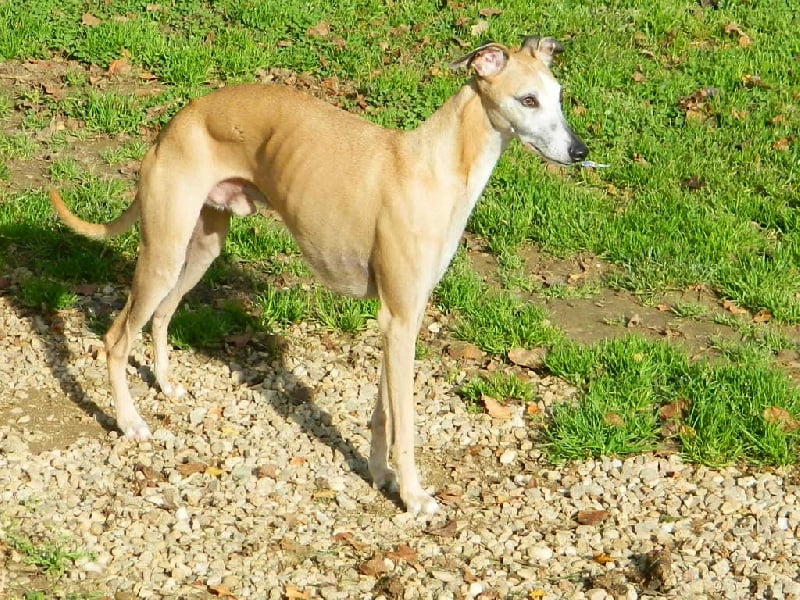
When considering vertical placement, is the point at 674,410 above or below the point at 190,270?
above

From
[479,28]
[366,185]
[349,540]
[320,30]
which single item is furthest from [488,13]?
[349,540]

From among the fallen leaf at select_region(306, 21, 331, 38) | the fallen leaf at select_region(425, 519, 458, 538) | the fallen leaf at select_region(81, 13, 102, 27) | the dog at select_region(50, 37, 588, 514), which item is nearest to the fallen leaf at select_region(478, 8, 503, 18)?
the fallen leaf at select_region(306, 21, 331, 38)

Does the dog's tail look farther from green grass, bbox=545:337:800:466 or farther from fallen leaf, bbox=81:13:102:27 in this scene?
fallen leaf, bbox=81:13:102:27

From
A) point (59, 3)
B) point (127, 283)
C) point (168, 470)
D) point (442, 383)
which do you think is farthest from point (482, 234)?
point (59, 3)

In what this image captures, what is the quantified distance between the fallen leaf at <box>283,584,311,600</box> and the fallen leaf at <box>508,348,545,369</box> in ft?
7.54

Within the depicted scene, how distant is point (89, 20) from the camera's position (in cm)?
1030

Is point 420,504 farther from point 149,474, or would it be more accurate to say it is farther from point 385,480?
point 149,474

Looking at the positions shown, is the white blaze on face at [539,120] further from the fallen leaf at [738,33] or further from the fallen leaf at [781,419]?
the fallen leaf at [738,33]

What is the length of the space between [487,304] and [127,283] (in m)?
2.19

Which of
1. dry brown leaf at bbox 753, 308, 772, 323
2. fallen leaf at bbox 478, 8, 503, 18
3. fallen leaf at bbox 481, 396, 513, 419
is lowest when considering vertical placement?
fallen leaf at bbox 481, 396, 513, 419

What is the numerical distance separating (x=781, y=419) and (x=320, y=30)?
18.8 ft

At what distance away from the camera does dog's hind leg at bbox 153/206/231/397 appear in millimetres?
6500

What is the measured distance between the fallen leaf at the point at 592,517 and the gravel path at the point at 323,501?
0.02m

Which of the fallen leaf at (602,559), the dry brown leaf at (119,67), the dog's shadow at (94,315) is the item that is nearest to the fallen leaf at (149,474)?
the dog's shadow at (94,315)
